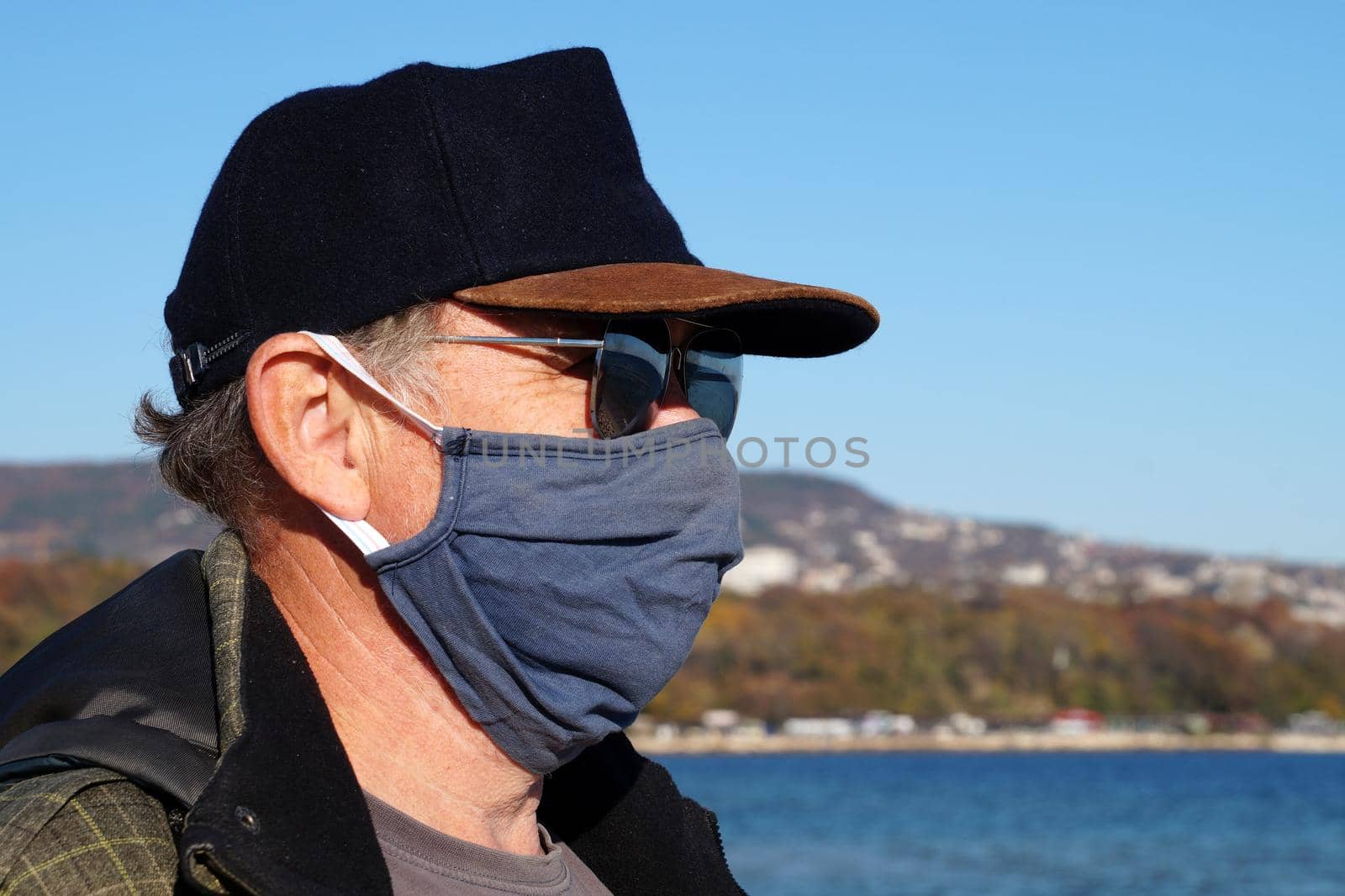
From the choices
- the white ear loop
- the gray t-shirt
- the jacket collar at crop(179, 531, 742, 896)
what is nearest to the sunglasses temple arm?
the white ear loop

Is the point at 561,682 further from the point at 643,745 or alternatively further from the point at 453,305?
the point at 643,745

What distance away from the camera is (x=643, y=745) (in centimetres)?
9931

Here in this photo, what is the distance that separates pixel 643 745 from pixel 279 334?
99.5m

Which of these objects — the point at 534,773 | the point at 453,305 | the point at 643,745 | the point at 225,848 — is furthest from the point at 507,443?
the point at 643,745

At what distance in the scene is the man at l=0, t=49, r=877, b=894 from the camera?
204 centimetres

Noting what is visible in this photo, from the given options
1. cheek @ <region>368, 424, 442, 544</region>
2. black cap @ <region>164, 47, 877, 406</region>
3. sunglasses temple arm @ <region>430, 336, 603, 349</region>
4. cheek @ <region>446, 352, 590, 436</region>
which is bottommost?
cheek @ <region>368, 424, 442, 544</region>

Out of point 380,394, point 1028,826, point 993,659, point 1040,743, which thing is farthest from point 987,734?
point 380,394

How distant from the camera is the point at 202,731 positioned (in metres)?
1.88

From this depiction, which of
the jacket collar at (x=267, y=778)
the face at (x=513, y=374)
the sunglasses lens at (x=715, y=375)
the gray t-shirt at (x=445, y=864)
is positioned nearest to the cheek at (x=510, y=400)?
the face at (x=513, y=374)

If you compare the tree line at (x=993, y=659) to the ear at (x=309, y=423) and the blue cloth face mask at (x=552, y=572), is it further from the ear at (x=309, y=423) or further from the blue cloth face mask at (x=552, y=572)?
the ear at (x=309, y=423)

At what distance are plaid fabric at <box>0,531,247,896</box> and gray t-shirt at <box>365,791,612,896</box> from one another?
0.39 metres

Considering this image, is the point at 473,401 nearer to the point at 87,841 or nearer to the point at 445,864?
the point at 445,864

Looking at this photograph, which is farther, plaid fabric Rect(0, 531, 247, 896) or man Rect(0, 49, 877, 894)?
man Rect(0, 49, 877, 894)

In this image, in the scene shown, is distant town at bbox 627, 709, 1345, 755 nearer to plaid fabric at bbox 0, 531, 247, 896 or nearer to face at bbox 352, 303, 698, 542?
face at bbox 352, 303, 698, 542
